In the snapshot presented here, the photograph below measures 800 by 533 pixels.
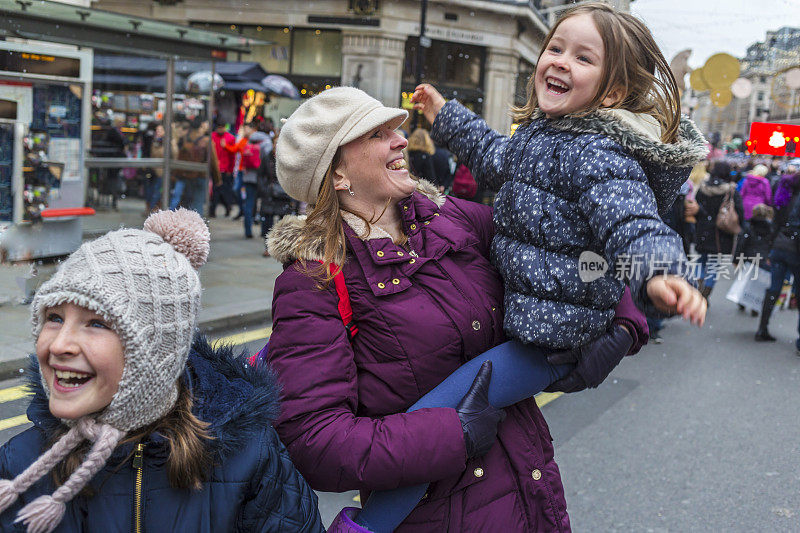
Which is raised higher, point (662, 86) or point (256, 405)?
point (662, 86)

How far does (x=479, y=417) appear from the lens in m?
1.77

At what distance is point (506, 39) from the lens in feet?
88.8

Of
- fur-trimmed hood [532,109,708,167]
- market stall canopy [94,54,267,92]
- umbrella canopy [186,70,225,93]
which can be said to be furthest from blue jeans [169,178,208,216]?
fur-trimmed hood [532,109,708,167]

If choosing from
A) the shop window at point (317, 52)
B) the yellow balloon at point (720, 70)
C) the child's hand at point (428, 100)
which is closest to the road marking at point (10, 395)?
the child's hand at point (428, 100)

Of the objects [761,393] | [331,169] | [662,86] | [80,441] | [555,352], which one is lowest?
[761,393]

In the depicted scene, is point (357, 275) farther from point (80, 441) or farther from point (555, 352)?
point (80, 441)

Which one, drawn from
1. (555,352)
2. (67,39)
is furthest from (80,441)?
(67,39)

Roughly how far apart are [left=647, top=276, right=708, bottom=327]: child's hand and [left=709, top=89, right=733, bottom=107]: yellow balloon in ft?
18.8

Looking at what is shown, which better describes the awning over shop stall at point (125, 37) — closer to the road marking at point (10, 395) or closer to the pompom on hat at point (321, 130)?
the road marking at point (10, 395)

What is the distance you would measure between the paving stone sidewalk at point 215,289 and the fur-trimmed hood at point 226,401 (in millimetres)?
2667

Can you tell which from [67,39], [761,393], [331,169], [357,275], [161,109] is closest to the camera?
[357,275]

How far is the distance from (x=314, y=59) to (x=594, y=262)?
2511 cm

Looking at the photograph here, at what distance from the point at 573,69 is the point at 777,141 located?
2643 mm

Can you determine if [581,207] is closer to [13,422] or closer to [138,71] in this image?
[13,422]
